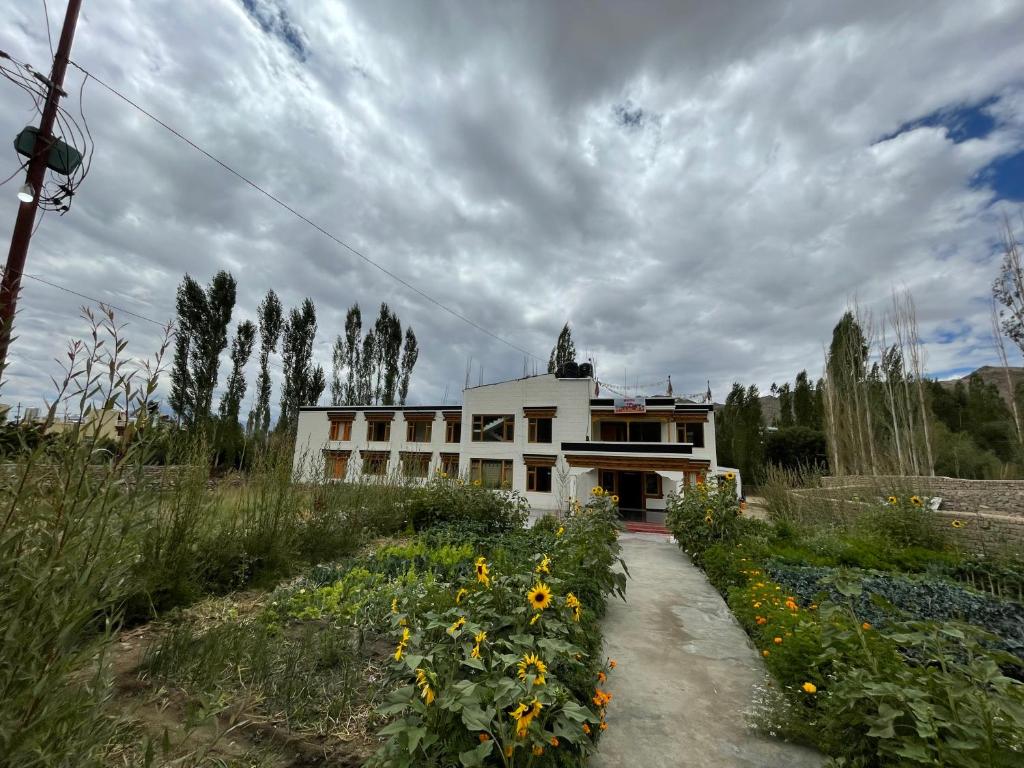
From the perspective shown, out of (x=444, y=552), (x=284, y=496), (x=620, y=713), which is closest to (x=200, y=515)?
(x=284, y=496)

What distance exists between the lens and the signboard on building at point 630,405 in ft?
59.8

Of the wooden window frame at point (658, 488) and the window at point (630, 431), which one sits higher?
the window at point (630, 431)

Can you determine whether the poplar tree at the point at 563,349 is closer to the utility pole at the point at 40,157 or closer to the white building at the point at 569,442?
the white building at the point at 569,442

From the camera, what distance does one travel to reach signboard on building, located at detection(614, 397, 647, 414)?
59.8 feet

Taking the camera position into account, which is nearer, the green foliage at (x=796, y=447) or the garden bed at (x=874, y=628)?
the garden bed at (x=874, y=628)

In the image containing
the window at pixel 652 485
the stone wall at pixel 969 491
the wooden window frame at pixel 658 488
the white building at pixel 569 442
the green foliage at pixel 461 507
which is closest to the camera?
the green foliage at pixel 461 507

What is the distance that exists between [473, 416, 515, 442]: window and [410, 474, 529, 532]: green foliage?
10890 mm

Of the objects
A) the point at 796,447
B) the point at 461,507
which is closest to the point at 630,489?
the point at 461,507

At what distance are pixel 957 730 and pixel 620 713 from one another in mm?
1823

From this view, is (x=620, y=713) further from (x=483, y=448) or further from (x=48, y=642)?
(x=483, y=448)

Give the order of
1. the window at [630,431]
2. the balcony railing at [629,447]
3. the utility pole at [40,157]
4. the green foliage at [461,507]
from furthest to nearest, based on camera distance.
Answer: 1. the window at [630,431]
2. the balcony railing at [629,447]
3. the green foliage at [461,507]
4. the utility pole at [40,157]

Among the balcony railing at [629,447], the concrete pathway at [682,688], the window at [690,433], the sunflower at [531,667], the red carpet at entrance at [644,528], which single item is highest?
the window at [690,433]

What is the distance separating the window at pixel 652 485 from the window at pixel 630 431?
1.64 metres

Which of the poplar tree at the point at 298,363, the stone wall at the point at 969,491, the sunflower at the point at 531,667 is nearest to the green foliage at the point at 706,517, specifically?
the stone wall at the point at 969,491
